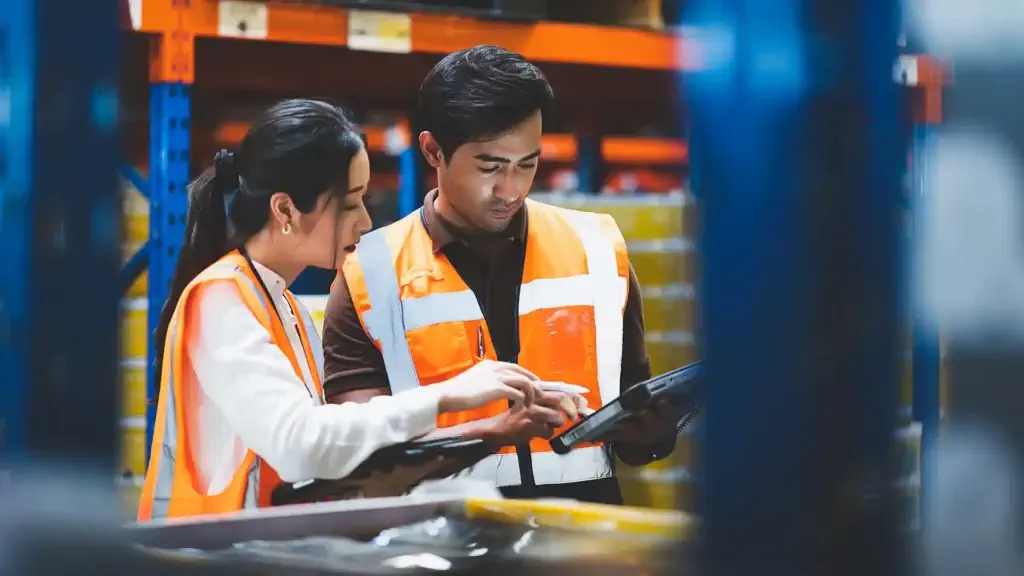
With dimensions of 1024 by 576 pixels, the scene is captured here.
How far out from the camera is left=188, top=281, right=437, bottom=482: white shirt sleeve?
1521 millimetres

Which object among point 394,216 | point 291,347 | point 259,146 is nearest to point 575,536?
point 291,347

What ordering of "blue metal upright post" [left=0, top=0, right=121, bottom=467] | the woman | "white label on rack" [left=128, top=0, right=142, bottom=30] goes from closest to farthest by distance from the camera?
"blue metal upright post" [left=0, top=0, right=121, bottom=467], the woman, "white label on rack" [left=128, top=0, right=142, bottom=30]

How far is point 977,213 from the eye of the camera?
57 cm

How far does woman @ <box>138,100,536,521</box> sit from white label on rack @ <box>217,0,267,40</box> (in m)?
0.72

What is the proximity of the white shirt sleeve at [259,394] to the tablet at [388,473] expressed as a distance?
0.04 m

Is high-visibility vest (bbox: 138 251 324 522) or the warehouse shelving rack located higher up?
the warehouse shelving rack

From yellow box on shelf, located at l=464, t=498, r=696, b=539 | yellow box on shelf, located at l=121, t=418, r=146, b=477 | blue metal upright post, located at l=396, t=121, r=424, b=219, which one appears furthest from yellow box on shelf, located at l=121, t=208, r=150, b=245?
yellow box on shelf, located at l=464, t=498, r=696, b=539

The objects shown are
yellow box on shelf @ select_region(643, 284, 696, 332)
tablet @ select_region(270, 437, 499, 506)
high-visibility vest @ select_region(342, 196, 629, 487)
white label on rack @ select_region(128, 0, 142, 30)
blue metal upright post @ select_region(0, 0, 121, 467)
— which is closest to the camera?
blue metal upright post @ select_region(0, 0, 121, 467)

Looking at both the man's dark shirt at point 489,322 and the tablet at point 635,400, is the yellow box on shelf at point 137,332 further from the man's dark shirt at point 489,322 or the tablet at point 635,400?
the tablet at point 635,400

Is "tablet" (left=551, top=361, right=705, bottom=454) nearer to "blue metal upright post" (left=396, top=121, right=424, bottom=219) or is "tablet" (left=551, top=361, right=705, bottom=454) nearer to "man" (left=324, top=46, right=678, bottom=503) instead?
"man" (left=324, top=46, right=678, bottom=503)

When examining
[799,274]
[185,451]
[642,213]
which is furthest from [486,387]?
[799,274]

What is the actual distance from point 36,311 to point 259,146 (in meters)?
1.05

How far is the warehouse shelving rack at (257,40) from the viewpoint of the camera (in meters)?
2.34

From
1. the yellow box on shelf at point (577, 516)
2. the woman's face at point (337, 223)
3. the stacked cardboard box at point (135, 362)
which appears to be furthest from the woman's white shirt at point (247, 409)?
the stacked cardboard box at point (135, 362)
